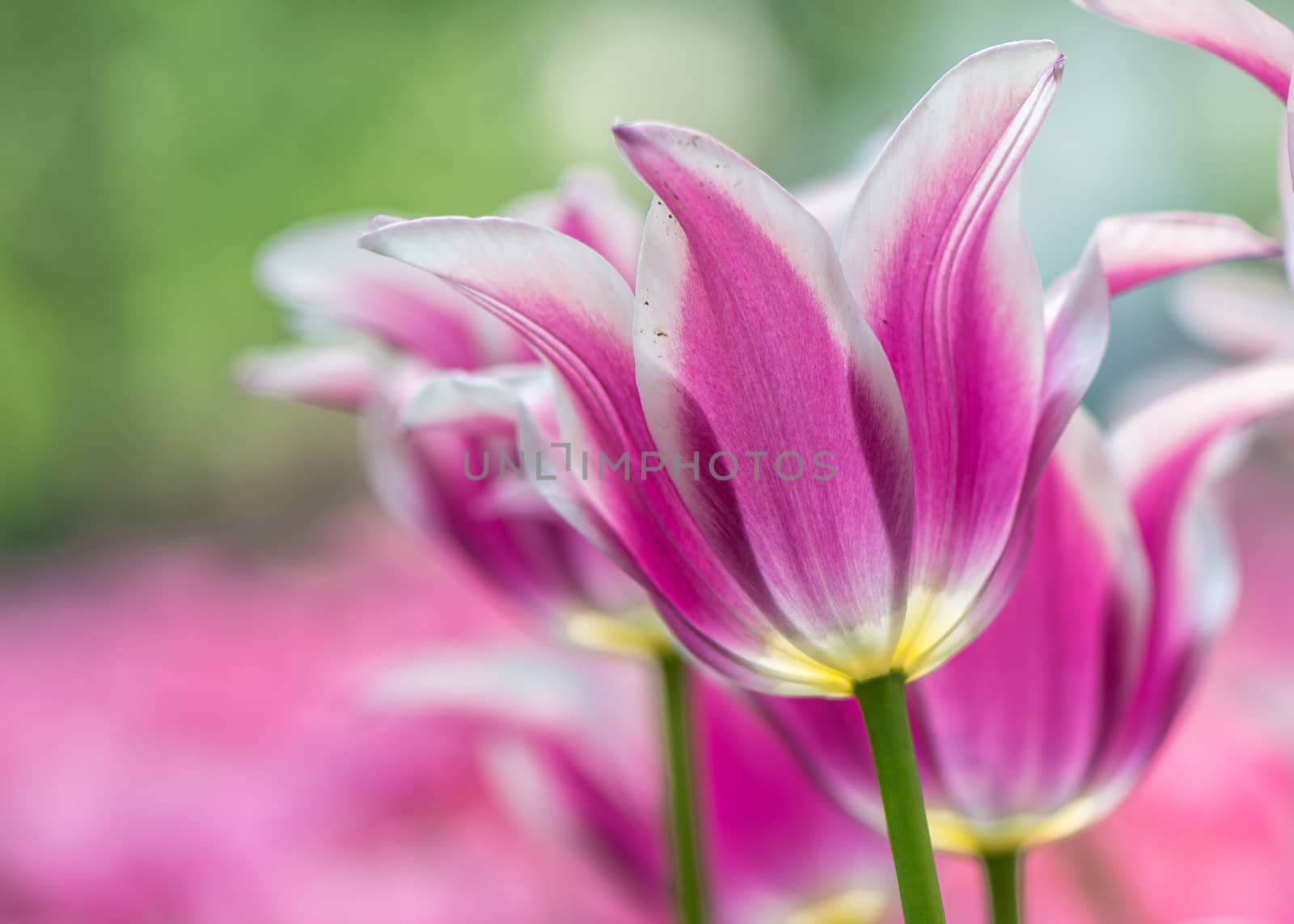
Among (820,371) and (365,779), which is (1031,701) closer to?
(820,371)

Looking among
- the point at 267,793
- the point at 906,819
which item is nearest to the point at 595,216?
the point at 906,819

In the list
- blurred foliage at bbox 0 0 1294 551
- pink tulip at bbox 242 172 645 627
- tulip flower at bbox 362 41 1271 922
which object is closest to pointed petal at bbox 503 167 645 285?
pink tulip at bbox 242 172 645 627

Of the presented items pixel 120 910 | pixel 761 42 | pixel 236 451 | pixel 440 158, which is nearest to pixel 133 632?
pixel 120 910

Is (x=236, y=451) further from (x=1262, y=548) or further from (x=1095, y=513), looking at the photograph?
(x=1095, y=513)

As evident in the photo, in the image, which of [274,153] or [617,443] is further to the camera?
[274,153]

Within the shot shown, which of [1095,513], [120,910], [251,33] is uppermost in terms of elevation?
[251,33]
